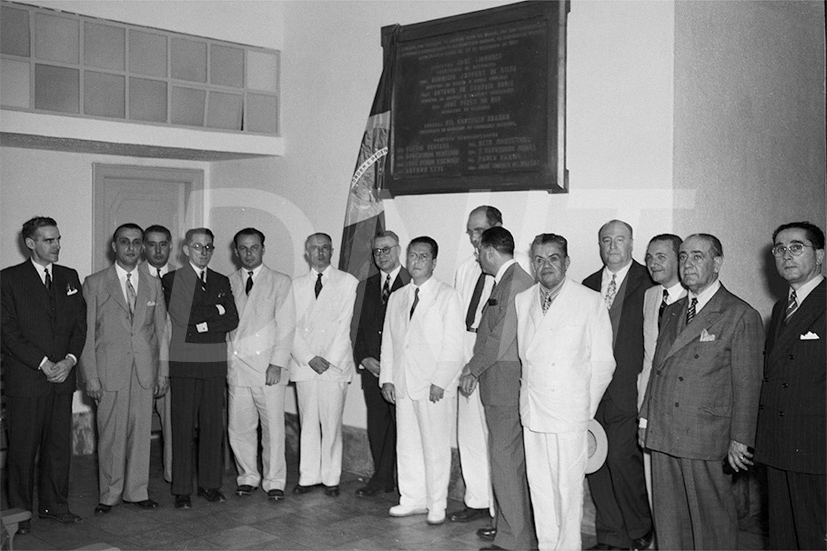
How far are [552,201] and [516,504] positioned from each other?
5.68 ft

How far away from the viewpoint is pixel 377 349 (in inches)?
221

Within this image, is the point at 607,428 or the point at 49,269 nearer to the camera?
the point at 607,428

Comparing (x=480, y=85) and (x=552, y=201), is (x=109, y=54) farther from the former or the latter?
(x=552, y=201)

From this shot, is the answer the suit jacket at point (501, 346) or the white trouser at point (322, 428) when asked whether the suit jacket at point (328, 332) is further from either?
the suit jacket at point (501, 346)

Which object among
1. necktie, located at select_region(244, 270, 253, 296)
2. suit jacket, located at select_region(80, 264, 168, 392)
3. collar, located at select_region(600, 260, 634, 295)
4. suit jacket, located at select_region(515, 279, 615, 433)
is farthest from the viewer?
necktie, located at select_region(244, 270, 253, 296)

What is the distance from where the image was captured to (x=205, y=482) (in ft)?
17.9

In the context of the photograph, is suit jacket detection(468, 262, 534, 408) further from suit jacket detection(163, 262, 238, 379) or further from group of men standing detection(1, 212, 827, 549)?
suit jacket detection(163, 262, 238, 379)

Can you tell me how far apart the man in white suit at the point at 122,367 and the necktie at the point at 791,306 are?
11.5 feet

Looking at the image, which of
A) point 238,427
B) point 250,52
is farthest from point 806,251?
point 250,52

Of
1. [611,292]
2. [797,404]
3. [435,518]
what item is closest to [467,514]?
[435,518]

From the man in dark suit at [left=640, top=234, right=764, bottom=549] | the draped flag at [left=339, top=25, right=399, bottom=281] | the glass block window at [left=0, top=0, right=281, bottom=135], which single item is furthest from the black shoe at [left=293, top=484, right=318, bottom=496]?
the glass block window at [left=0, top=0, right=281, bottom=135]

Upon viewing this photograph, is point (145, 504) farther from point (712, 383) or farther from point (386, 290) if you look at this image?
point (712, 383)

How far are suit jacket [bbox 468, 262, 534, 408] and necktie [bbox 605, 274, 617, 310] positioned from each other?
15.5 inches

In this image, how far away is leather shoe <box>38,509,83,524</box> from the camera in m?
4.98
